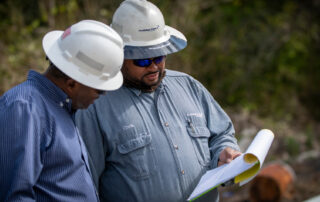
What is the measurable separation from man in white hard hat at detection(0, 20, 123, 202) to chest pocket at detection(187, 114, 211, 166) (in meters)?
0.78

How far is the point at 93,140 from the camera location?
2682 millimetres

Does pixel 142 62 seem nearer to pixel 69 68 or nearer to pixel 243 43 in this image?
pixel 69 68


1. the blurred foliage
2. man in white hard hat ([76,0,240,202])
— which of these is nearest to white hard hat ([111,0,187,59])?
man in white hard hat ([76,0,240,202])

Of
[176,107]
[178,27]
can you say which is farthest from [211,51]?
[176,107]

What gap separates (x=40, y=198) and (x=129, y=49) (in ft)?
3.89

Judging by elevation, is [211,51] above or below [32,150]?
below

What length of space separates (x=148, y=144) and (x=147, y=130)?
3.7 inches

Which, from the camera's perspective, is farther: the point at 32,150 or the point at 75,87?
the point at 75,87

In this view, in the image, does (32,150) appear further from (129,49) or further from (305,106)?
(305,106)

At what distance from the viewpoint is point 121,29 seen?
113 inches

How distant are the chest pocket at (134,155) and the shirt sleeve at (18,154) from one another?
82 cm

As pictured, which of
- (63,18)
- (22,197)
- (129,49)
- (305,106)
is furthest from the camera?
(305,106)

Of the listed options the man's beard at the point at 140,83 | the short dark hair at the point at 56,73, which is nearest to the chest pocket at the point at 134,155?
the man's beard at the point at 140,83

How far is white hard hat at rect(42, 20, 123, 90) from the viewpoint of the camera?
84.4 inches
